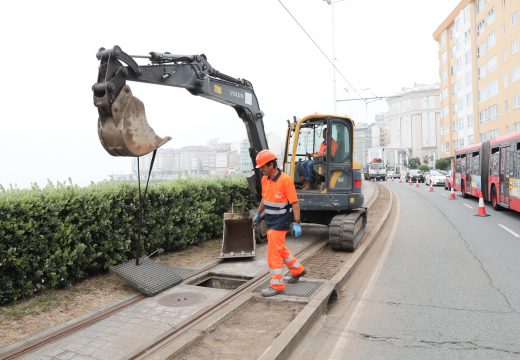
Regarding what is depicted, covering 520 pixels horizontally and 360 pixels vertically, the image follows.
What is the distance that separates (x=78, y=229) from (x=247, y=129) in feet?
13.0

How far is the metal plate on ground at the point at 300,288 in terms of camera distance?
229 inches

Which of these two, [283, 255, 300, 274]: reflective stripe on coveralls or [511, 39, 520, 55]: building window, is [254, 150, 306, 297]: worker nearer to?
[283, 255, 300, 274]: reflective stripe on coveralls

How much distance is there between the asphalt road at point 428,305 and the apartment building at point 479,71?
42.0m

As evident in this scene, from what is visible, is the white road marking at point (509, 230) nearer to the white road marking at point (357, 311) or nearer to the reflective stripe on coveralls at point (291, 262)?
the white road marking at point (357, 311)

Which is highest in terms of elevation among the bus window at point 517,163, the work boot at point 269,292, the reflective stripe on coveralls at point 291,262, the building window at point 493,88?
the building window at point 493,88

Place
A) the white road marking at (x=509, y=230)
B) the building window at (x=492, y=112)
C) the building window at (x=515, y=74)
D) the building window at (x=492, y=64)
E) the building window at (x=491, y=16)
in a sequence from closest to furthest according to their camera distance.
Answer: the white road marking at (x=509, y=230)
the building window at (x=515, y=74)
the building window at (x=491, y=16)
the building window at (x=492, y=64)
the building window at (x=492, y=112)

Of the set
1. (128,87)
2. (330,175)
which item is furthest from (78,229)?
(330,175)

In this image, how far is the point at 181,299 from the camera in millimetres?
5762

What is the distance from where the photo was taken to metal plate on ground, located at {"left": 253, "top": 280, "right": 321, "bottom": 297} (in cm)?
581

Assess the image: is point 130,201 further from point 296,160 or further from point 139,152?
point 296,160

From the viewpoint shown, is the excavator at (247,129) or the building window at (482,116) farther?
the building window at (482,116)

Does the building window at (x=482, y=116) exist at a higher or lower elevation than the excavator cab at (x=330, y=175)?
higher

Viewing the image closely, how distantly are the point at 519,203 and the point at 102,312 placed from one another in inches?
540

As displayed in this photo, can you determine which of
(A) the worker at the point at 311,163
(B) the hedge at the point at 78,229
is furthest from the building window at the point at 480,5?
(B) the hedge at the point at 78,229
